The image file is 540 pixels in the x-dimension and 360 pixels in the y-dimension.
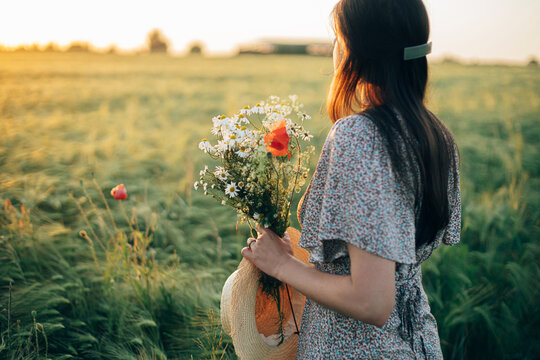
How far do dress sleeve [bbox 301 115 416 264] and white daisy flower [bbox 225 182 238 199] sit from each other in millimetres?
353

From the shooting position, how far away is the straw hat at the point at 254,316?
1306 mm

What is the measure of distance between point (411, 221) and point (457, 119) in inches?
402

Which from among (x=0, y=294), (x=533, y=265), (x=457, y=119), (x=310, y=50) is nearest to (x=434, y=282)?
(x=533, y=265)

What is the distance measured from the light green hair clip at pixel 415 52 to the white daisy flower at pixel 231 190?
2.16 feet

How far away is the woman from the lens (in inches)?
39.4

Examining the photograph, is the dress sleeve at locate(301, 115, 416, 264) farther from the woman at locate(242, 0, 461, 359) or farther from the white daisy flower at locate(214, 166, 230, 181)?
the white daisy flower at locate(214, 166, 230, 181)

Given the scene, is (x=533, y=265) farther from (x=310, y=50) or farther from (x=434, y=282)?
(x=310, y=50)

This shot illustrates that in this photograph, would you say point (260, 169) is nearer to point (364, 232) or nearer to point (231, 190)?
point (231, 190)

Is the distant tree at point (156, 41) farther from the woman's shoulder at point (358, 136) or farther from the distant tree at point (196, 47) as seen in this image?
the woman's shoulder at point (358, 136)

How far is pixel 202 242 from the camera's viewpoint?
362 centimetres

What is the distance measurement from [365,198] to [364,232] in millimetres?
86

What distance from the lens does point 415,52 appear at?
3.63 ft

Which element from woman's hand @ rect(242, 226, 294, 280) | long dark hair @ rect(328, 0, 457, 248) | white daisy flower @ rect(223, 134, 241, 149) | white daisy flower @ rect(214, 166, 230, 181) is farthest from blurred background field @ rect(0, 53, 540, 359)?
woman's hand @ rect(242, 226, 294, 280)

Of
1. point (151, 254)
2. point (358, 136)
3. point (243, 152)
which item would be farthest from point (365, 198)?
point (151, 254)
